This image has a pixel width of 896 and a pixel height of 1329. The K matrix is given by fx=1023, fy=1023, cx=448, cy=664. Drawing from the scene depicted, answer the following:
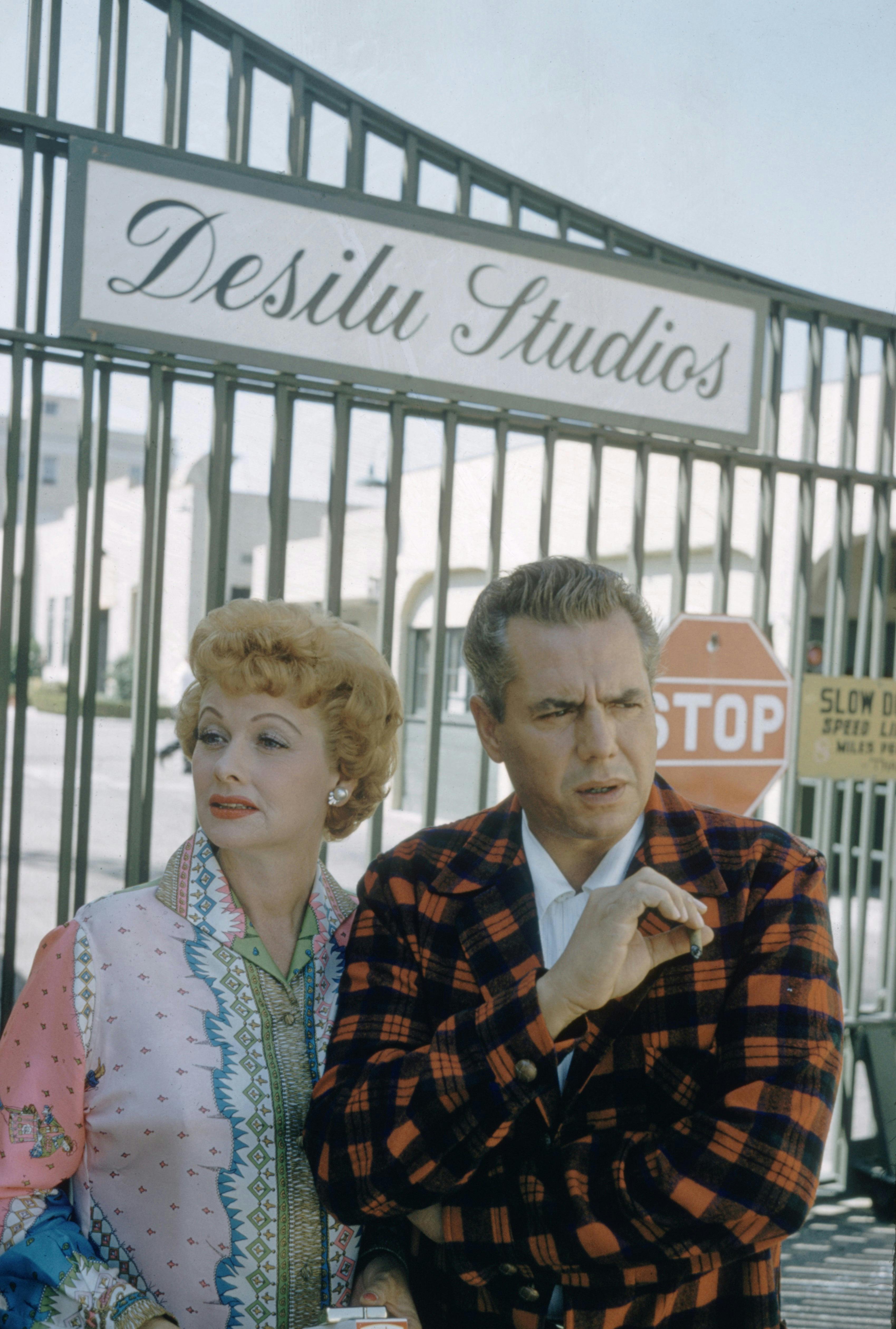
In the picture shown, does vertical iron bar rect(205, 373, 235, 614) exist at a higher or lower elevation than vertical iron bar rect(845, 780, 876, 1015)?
higher

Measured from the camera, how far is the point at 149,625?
2.51 metres

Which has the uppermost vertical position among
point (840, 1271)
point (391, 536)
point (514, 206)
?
point (514, 206)

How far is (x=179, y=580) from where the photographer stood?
8.51 ft

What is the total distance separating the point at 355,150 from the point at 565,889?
6.82 ft

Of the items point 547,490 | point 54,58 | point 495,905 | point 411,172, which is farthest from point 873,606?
point 54,58

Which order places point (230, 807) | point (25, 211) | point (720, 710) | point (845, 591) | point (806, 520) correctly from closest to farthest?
point (230, 807), point (25, 211), point (720, 710), point (806, 520), point (845, 591)

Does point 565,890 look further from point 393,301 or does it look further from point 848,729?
point 848,729

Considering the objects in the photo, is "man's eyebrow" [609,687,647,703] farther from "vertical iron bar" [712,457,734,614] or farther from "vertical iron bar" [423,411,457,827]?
"vertical iron bar" [712,457,734,614]

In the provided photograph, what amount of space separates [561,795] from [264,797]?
516 millimetres

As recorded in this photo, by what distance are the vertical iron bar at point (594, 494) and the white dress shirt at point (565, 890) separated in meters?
1.66

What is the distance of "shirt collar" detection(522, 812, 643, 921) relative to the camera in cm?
138

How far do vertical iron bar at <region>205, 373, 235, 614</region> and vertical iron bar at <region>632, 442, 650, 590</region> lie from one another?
1.17 metres

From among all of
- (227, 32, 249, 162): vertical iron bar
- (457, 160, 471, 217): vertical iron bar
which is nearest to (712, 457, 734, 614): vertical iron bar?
(457, 160, 471, 217): vertical iron bar

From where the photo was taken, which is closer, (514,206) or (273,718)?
(273,718)
